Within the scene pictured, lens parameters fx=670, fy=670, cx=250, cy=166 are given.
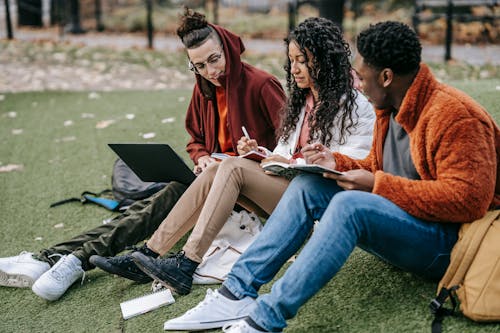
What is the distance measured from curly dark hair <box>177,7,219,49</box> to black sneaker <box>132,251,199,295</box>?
4.08ft

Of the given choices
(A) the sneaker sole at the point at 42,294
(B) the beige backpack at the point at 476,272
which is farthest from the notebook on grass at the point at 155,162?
(B) the beige backpack at the point at 476,272

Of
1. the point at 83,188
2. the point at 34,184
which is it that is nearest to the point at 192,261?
the point at 83,188

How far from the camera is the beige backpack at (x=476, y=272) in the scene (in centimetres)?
239

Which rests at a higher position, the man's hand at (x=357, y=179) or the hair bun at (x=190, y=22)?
A: the hair bun at (x=190, y=22)

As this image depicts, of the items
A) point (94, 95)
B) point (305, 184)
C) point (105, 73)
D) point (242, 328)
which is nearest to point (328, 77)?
point (305, 184)

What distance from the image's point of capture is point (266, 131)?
12.9 feet

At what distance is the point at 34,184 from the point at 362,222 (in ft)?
12.0

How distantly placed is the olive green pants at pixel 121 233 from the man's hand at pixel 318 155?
0.99 meters

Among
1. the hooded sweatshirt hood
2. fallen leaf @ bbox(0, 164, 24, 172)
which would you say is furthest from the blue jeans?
fallen leaf @ bbox(0, 164, 24, 172)

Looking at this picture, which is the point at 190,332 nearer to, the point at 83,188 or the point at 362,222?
the point at 362,222

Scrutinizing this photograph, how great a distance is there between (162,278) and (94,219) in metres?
1.58

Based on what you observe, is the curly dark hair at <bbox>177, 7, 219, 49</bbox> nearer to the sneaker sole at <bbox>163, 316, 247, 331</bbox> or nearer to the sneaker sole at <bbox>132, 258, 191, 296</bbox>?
the sneaker sole at <bbox>132, 258, 191, 296</bbox>

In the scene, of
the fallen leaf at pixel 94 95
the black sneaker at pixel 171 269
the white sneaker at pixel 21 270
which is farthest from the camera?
the fallen leaf at pixel 94 95

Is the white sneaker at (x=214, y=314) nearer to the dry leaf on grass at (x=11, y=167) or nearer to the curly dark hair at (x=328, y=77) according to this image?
the curly dark hair at (x=328, y=77)
